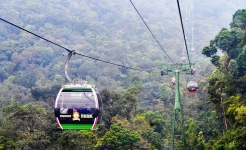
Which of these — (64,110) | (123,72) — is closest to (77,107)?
(64,110)

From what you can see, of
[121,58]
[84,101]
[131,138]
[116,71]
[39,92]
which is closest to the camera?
[84,101]

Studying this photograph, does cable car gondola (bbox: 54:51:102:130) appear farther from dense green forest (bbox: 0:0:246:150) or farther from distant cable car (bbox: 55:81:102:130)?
dense green forest (bbox: 0:0:246:150)

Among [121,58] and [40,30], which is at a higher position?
[40,30]

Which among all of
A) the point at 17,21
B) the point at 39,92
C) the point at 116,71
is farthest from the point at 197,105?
the point at 17,21

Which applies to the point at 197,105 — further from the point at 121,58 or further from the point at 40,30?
the point at 40,30

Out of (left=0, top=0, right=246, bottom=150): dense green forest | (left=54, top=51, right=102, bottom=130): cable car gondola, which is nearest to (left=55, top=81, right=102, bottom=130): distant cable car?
(left=54, top=51, right=102, bottom=130): cable car gondola

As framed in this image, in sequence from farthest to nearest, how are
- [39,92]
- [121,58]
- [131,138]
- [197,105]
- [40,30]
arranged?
[40,30] → [121,58] → [39,92] → [197,105] → [131,138]

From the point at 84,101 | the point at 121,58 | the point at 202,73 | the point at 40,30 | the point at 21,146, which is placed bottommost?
the point at 21,146

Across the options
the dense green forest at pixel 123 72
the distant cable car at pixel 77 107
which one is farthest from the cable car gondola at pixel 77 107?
the dense green forest at pixel 123 72

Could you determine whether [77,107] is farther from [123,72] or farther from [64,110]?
[123,72]
